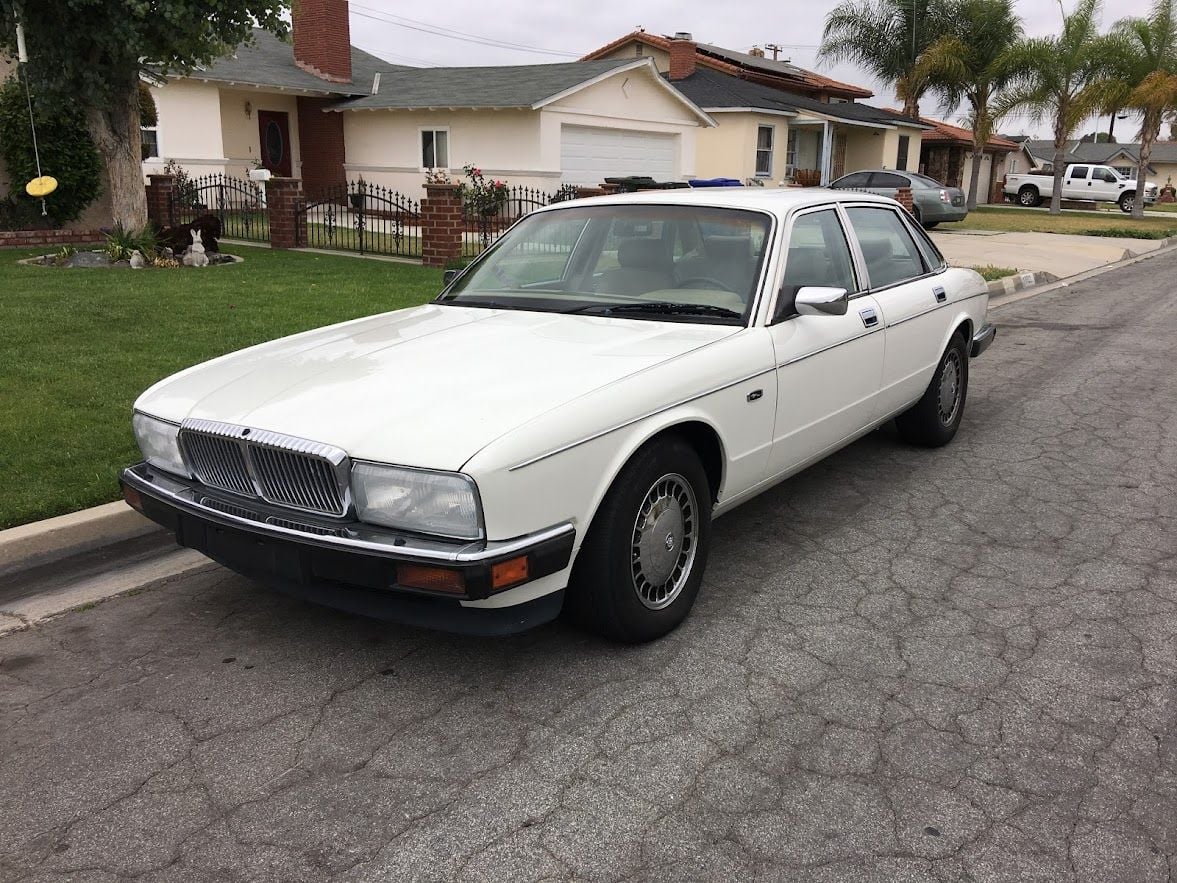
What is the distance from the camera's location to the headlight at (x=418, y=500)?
2.96 metres

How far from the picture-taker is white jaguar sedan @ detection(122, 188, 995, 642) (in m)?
3.05

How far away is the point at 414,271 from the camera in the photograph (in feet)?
45.6

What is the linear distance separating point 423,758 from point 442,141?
23.5 meters

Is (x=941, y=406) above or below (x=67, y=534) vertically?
above

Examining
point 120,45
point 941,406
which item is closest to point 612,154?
point 120,45

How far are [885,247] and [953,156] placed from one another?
139 feet

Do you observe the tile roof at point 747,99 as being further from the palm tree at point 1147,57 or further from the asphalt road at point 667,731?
the asphalt road at point 667,731

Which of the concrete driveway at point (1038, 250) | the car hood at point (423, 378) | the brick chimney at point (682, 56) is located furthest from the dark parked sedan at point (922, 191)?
the car hood at point (423, 378)

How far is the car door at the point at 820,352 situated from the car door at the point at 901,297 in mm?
182

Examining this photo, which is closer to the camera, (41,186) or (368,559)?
(368,559)

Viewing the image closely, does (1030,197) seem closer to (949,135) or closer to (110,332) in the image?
(949,135)

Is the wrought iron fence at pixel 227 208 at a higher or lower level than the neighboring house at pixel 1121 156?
lower

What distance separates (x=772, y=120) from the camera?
30812mm

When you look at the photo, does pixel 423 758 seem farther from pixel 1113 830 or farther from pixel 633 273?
pixel 633 273
